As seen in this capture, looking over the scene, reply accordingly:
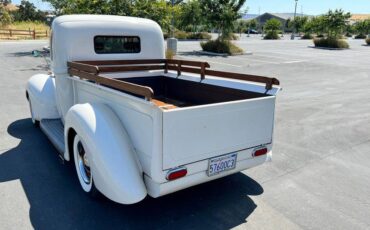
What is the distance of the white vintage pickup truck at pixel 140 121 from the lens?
2744 millimetres

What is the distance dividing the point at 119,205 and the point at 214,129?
4.65 ft

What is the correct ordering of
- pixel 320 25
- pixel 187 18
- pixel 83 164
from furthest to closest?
1. pixel 187 18
2. pixel 320 25
3. pixel 83 164

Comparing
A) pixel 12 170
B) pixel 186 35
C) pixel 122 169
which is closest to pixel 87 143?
pixel 122 169

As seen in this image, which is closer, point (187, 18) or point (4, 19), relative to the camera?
point (4, 19)

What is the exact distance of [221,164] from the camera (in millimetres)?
3135

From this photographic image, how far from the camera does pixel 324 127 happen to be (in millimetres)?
6465

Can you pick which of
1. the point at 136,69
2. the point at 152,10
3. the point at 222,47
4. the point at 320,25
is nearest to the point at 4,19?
the point at 222,47

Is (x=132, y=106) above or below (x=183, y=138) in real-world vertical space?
above

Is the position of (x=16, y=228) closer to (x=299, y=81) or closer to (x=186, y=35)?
(x=299, y=81)

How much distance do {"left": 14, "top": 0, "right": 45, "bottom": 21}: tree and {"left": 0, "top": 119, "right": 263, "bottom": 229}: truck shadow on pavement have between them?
4829 centimetres

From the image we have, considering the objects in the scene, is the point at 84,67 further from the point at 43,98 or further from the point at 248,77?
the point at 248,77

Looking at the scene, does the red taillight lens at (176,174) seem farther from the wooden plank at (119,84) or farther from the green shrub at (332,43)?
the green shrub at (332,43)

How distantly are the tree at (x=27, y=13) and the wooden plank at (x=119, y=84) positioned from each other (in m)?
48.5

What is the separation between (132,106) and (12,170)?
2416 mm
